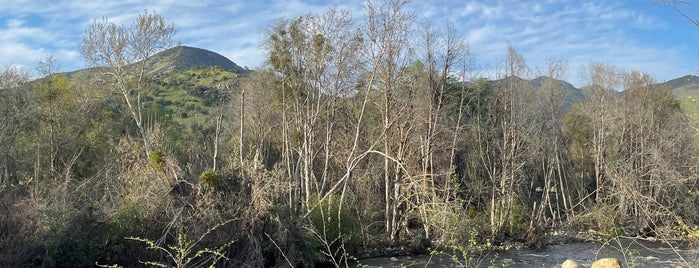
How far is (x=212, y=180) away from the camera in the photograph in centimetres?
1528

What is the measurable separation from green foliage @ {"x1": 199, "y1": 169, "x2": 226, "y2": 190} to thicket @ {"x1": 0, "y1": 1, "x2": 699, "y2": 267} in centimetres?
5

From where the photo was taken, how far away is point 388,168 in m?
23.4

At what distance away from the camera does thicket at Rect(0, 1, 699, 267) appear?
49.4ft

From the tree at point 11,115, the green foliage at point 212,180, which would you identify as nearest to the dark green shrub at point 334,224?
the green foliage at point 212,180

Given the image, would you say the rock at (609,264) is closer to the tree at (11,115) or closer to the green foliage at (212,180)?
the green foliage at (212,180)

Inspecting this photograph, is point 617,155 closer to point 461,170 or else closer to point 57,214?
point 461,170

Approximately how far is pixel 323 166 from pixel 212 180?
11.5 metres

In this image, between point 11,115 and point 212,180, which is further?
point 11,115

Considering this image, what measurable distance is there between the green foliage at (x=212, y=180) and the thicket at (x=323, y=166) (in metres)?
0.05

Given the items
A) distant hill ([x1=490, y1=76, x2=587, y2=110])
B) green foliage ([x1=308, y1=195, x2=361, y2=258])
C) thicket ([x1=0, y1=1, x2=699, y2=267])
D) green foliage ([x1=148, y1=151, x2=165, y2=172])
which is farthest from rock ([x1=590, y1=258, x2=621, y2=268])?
distant hill ([x1=490, y1=76, x2=587, y2=110])

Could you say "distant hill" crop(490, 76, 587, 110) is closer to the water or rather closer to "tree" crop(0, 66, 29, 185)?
the water

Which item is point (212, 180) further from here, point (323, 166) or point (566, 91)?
point (566, 91)

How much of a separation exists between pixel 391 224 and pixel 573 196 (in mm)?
17565

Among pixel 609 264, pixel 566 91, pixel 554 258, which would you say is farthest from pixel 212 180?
pixel 566 91
